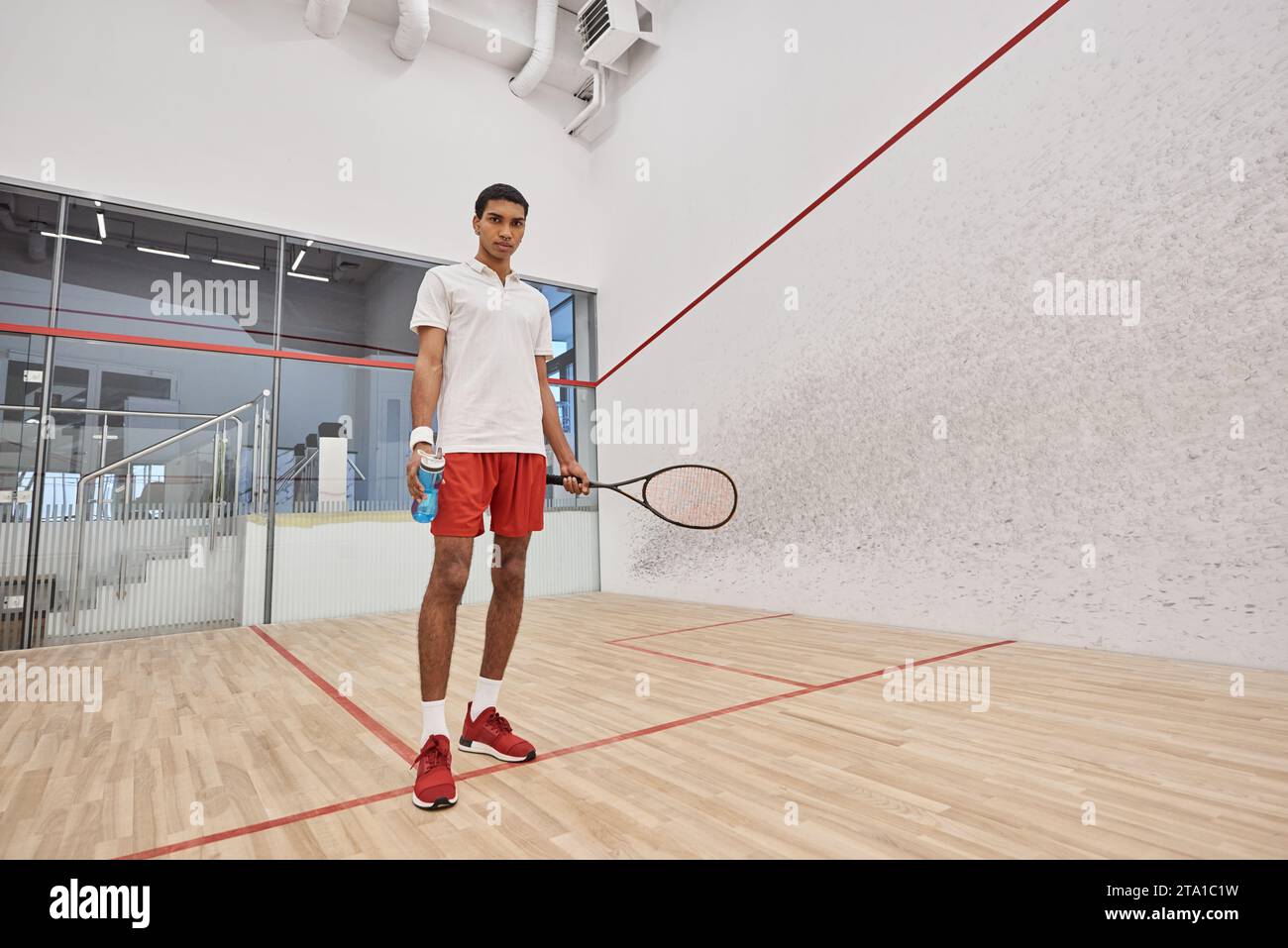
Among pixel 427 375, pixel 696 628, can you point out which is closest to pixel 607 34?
pixel 696 628

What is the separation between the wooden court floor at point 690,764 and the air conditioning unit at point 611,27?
13.8 ft

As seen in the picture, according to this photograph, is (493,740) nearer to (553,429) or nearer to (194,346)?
(553,429)

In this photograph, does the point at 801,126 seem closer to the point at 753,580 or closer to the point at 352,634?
the point at 753,580

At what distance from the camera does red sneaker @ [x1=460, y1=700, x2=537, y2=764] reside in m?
1.34

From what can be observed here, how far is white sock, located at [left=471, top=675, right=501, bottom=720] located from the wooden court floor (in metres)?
0.09

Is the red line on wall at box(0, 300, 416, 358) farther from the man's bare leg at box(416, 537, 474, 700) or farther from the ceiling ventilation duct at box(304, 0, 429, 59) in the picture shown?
the man's bare leg at box(416, 537, 474, 700)

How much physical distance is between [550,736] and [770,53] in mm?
3819

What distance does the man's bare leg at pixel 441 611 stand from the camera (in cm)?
120

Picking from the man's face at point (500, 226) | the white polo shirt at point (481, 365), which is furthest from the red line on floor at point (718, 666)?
the man's face at point (500, 226)

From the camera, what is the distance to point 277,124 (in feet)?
13.1

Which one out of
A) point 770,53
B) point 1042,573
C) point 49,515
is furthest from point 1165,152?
point 49,515

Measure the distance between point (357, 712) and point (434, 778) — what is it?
0.79 metres

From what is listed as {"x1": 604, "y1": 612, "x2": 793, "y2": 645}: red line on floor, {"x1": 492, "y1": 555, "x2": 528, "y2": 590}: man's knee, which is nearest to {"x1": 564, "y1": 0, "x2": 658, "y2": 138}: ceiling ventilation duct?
{"x1": 604, "y1": 612, "x2": 793, "y2": 645}: red line on floor
